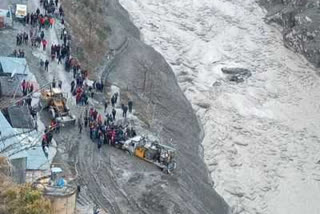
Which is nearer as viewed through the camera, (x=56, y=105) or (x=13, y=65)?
(x=56, y=105)

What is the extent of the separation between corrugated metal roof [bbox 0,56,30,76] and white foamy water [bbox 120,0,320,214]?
13979mm

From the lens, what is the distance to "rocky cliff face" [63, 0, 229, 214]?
132 feet

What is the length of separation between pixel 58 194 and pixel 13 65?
1538 cm

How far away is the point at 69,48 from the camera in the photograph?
50.9m

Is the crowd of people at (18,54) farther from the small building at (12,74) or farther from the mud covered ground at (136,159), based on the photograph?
the small building at (12,74)

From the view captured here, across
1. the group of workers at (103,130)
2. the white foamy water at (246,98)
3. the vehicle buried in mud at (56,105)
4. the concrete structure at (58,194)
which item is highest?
the concrete structure at (58,194)

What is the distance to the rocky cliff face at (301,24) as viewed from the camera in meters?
65.8

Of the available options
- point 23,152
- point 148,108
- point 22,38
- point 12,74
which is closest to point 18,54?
point 22,38

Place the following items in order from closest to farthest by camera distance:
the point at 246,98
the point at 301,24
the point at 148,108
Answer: the point at 148,108
the point at 246,98
the point at 301,24

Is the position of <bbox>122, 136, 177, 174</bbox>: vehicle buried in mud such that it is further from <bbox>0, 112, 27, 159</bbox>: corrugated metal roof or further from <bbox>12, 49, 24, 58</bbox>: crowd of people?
<bbox>12, 49, 24, 58</bbox>: crowd of people

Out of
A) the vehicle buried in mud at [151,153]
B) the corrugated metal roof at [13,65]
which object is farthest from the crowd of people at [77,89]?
the corrugated metal roof at [13,65]

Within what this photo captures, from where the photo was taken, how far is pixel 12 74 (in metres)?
42.6

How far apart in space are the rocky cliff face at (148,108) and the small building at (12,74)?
7.72 meters

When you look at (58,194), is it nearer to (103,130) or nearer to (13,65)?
(103,130)
